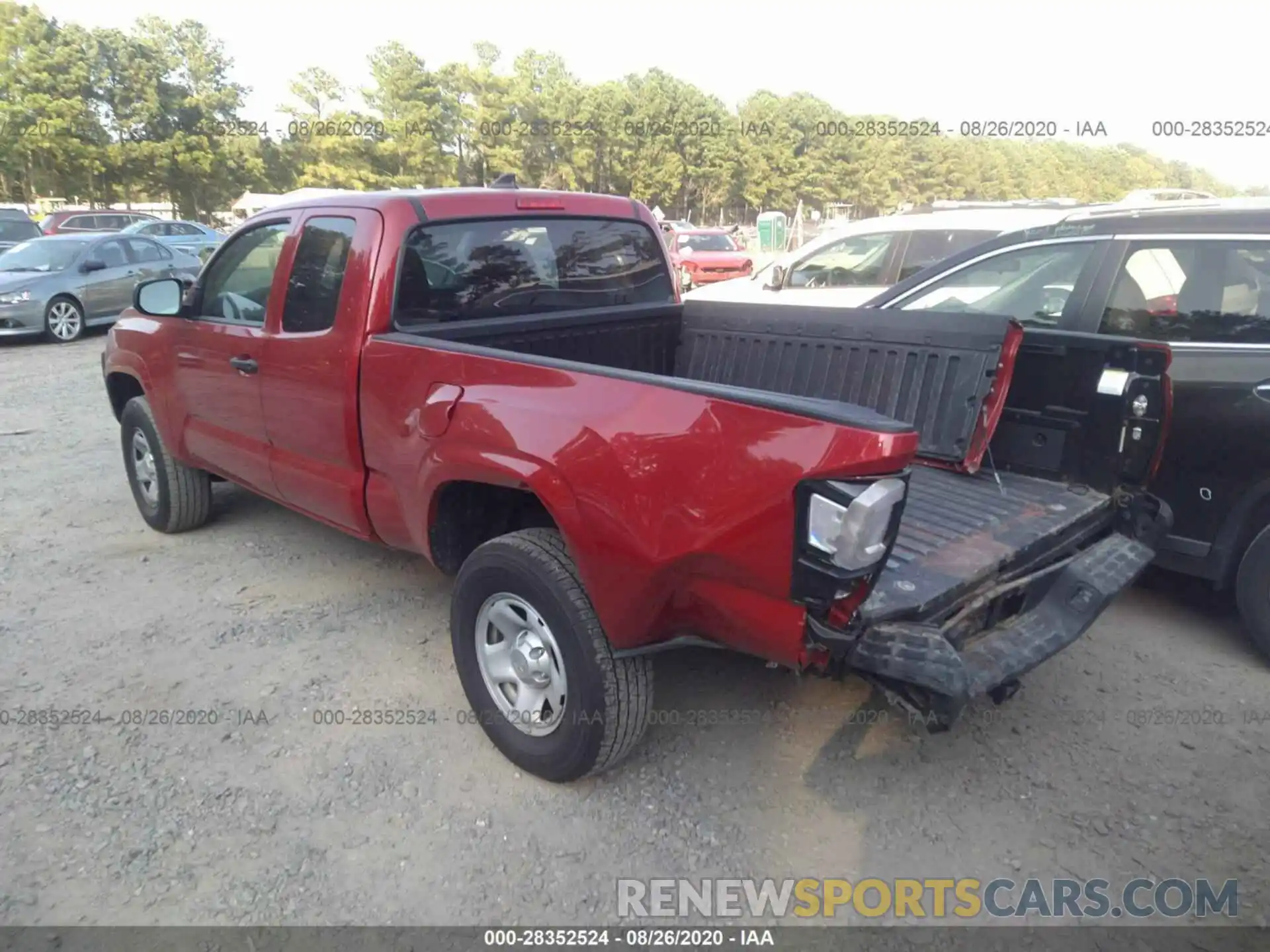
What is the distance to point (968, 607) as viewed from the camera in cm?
266

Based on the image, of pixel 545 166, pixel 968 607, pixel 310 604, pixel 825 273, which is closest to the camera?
pixel 968 607

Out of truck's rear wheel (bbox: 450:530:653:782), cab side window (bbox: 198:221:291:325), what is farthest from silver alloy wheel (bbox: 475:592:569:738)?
cab side window (bbox: 198:221:291:325)

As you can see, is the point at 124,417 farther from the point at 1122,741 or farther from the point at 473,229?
the point at 1122,741

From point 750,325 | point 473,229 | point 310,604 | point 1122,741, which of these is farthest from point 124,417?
point 1122,741

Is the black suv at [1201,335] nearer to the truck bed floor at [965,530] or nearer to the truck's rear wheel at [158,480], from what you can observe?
the truck bed floor at [965,530]

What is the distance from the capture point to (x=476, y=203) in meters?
3.69

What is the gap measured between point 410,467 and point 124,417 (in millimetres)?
3063

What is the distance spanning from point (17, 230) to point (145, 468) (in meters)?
15.4

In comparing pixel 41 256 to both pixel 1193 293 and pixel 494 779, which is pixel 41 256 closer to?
pixel 494 779

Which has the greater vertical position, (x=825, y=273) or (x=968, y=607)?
(x=825, y=273)

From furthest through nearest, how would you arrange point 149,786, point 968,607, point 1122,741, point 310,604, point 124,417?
point 124,417 → point 310,604 → point 1122,741 → point 149,786 → point 968,607

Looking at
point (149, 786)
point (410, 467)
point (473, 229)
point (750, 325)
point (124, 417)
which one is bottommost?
point (149, 786)

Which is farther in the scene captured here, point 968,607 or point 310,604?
point 310,604

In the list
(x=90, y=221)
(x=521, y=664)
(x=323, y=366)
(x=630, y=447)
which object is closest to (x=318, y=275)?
(x=323, y=366)
